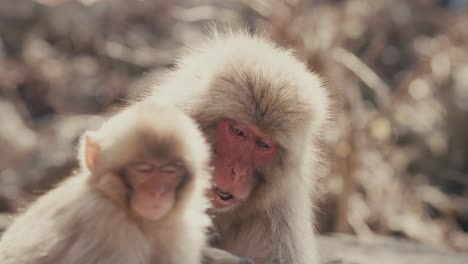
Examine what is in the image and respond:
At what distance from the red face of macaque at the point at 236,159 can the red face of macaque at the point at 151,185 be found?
784 mm

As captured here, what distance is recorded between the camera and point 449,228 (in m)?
10.0

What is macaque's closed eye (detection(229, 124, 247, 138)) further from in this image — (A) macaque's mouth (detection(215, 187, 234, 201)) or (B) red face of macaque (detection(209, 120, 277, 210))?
(A) macaque's mouth (detection(215, 187, 234, 201))

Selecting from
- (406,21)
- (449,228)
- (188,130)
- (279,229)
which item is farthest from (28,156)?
(406,21)

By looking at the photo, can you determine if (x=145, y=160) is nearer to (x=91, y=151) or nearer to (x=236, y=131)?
(x=91, y=151)

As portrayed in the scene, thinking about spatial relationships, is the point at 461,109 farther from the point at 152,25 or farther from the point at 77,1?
the point at 77,1

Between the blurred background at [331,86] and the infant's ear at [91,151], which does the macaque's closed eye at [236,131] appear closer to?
the infant's ear at [91,151]

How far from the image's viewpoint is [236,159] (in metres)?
4.13

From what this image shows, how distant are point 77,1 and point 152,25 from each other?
1.40 meters

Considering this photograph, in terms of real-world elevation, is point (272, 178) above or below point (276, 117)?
below

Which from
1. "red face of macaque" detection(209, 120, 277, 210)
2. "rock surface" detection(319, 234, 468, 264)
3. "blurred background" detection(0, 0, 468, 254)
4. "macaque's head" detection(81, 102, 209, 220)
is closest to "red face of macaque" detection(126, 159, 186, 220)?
"macaque's head" detection(81, 102, 209, 220)

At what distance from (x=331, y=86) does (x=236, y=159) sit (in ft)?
Result: 15.5

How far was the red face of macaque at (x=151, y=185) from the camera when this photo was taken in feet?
10.5

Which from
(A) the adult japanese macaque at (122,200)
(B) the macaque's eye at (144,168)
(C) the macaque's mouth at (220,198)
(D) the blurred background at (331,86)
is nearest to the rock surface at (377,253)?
(D) the blurred background at (331,86)

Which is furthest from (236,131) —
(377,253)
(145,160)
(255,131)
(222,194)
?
(377,253)
